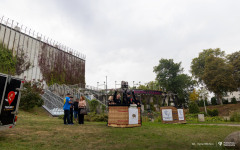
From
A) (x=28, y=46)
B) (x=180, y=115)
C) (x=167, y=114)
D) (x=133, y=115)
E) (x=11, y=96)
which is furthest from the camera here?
(x=28, y=46)

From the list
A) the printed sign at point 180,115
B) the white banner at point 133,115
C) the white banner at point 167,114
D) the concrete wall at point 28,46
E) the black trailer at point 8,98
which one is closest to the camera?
the black trailer at point 8,98

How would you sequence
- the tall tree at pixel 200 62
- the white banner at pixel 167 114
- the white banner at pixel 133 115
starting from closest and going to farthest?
the white banner at pixel 133 115 → the white banner at pixel 167 114 → the tall tree at pixel 200 62

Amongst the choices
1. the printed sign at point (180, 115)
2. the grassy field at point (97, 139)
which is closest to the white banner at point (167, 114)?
the printed sign at point (180, 115)

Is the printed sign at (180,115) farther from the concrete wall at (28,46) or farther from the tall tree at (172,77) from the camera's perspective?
the tall tree at (172,77)

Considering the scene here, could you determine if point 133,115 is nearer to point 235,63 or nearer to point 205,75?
point 205,75

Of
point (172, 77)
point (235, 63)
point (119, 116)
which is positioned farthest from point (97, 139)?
point (172, 77)

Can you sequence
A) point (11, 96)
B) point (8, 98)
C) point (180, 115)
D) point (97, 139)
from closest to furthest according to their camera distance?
point (8, 98)
point (11, 96)
point (97, 139)
point (180, 115)

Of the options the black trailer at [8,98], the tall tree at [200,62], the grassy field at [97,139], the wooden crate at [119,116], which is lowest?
the grassy field at [97,139]

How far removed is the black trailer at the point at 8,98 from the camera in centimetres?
451

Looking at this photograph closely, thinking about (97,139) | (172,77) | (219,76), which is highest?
(172,77)

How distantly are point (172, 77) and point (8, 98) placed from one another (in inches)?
1828

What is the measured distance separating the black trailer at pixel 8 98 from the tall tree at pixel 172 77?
43414 mm

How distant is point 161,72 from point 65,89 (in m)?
32.7

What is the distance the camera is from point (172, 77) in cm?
4641
